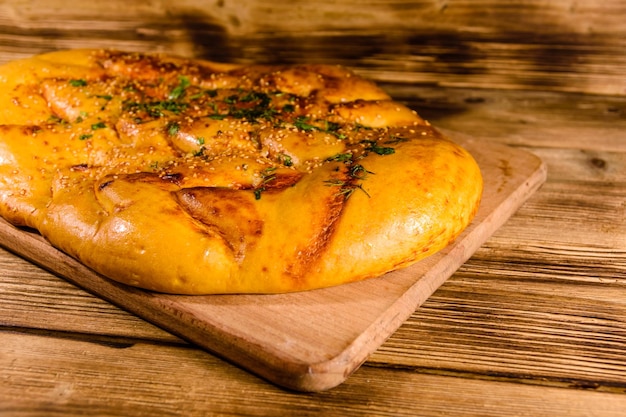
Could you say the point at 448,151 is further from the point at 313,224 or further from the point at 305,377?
the point at 305,377

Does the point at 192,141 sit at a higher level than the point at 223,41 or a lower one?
higher

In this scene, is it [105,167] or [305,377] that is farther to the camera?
[105,167]

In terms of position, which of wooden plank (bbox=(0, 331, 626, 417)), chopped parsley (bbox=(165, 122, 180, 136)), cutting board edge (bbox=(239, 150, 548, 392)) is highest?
chopped parsley (bbox=(165, 122, 180, 136))

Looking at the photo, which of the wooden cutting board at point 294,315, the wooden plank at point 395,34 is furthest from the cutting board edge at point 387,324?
the wooden plank at point 395,34

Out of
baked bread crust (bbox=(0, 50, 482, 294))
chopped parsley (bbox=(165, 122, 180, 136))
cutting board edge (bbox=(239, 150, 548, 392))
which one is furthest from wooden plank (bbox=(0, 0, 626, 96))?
chopped parsley (bbox=(165, 122, 180, 136))

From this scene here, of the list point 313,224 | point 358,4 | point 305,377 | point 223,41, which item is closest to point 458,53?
point 358,4

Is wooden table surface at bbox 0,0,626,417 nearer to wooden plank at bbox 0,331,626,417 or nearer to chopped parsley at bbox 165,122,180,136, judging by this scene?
wooden plank at bbox 0,331,626,417
